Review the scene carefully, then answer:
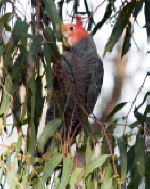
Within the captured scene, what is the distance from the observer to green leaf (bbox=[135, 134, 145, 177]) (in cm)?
77

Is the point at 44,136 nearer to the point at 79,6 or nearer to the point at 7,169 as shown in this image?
the point at 7,169

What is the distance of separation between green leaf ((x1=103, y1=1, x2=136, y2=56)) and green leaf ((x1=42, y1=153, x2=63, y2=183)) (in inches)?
13.3

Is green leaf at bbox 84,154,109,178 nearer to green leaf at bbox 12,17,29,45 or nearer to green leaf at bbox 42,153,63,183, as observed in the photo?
green leaf at bbox 42,153,63,183

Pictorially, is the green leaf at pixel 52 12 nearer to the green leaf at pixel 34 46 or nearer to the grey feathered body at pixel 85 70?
the green leaf at pixel 34 46

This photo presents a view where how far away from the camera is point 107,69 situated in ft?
4.49

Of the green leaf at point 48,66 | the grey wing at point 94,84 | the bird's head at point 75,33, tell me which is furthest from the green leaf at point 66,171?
the bird's head at point 75,33

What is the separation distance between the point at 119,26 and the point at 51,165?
0.44 metres

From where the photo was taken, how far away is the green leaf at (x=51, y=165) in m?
0.71

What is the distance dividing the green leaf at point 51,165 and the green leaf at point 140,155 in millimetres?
195

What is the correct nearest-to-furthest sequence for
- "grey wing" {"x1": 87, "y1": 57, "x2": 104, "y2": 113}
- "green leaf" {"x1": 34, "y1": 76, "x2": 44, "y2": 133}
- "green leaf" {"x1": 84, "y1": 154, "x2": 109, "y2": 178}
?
"green leaf" {"x1": 84, "y1": 154, "x2": 109, "y2": 178} < "green leaf" {"x1": 34, "y1": 76, "x2": 44, "y2": 133} < "grey wing" {"x1": 87, "y1": 57, "x2": 104, "y2": 113}

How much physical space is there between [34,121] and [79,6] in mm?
620

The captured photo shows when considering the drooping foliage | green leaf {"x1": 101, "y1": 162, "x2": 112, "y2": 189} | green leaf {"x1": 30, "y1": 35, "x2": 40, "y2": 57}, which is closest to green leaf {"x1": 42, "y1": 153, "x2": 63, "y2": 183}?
the drooping foliage

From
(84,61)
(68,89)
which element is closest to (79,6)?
(84,61)

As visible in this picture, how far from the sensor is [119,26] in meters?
0.91
